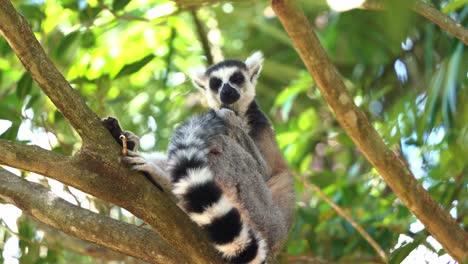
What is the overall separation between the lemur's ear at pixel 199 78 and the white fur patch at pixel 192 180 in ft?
9.49

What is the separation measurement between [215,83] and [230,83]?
195mm

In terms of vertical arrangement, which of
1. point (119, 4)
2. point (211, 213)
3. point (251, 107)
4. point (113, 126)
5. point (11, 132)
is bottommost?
point (251, 107)

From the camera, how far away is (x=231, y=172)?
4168mm

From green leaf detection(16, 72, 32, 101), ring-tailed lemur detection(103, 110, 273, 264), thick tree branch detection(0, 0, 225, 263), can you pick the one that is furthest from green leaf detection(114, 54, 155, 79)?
thick tree branch detection(0, 0, 225, 263)

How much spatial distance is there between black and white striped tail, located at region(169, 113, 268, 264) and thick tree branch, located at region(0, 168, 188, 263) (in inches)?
9.2

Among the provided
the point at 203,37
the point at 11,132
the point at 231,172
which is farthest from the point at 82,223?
the point at 203,37

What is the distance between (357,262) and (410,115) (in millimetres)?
1861

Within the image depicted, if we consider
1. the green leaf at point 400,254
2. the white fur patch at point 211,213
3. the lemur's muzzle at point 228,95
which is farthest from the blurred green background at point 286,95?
the white fur patch at point 211,213

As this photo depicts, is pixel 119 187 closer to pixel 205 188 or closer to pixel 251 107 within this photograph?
pixel 205 188

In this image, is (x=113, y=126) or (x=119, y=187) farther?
(x=113, y=126)

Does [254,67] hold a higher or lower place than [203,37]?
lower

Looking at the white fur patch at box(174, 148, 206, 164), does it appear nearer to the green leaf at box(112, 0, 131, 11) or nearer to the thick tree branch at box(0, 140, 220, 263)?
the thick tree branch at box(0, 140, 220, 263)

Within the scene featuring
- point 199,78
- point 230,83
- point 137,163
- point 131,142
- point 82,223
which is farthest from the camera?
point 199,78

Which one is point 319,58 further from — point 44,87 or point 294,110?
point 294,110
